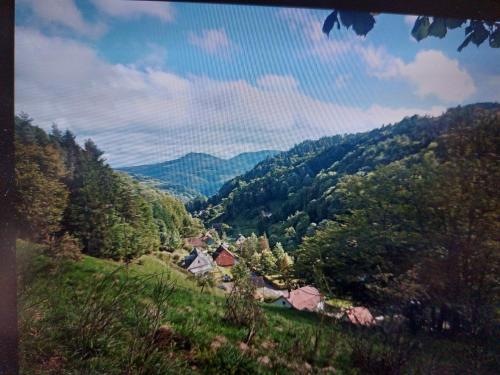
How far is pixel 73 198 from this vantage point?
1223 mm

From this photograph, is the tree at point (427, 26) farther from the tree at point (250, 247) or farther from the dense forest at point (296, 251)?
the tree at point (250, 247)

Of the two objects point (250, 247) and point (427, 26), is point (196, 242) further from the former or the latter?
point (427, 26)

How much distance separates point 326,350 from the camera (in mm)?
1230

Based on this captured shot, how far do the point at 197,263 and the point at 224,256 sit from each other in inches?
4.5

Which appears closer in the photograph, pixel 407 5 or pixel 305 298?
pixel 407 5

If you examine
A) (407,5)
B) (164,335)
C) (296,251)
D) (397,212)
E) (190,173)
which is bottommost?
(164,335)

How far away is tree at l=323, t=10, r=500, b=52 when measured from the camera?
1188 millimetres

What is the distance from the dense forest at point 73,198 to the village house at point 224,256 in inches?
10.2

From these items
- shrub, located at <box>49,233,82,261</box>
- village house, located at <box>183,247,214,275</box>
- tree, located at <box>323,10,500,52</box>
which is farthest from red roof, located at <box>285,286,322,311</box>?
tree, located at <box>323,10,500,52</box>

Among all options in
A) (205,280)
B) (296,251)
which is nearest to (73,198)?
(205,280)

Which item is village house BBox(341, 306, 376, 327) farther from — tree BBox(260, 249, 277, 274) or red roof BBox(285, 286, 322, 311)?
tree BBox(260, 249, 277, 274)

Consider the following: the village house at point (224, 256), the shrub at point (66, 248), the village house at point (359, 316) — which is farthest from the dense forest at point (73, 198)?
the village house at point (359, 316)

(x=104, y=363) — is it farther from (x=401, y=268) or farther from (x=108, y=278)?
(x=401, y=268)

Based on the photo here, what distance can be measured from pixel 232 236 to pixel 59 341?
717 millimetres
